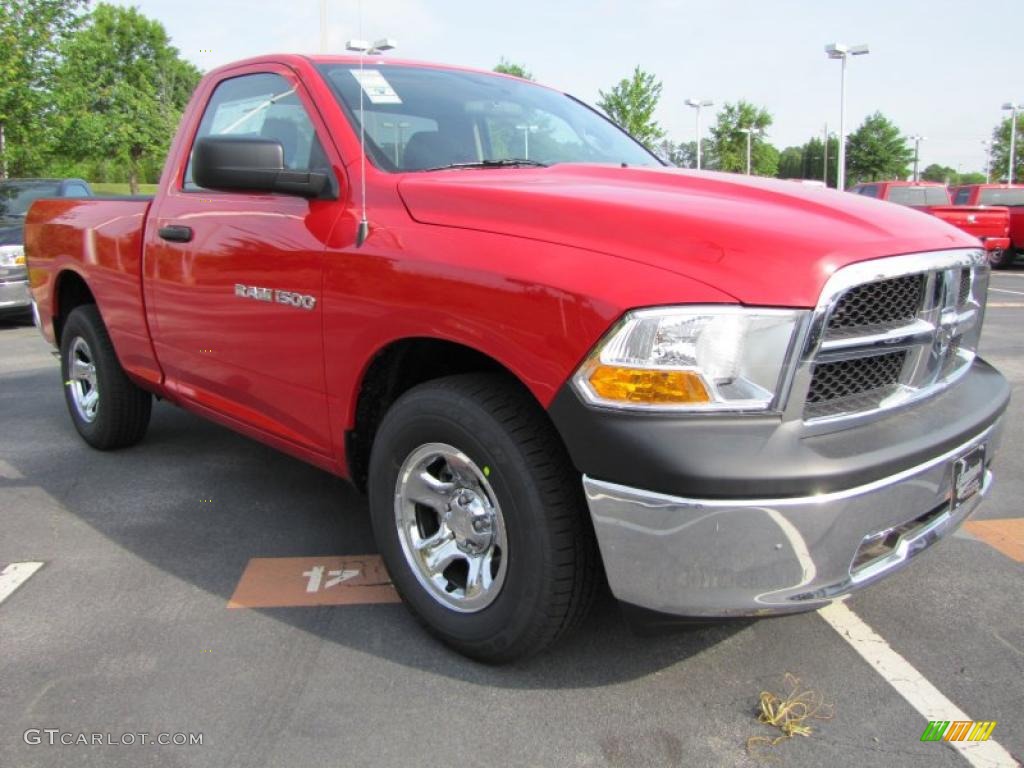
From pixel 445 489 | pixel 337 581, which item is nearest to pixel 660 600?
pixel 445 489

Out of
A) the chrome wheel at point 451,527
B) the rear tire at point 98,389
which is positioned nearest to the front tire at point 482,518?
the chrome wheel at point 451,527

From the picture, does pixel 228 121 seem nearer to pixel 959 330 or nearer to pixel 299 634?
pixel 299 634

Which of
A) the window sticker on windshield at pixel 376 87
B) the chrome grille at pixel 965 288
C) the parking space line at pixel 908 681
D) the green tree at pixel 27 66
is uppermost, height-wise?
the green tree at pixel 27 66

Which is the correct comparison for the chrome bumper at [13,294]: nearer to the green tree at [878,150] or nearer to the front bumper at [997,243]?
the front bumper at [997,243]

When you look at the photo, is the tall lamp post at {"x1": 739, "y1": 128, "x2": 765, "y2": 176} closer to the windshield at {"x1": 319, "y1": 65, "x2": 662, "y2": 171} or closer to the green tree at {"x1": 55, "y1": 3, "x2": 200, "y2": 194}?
the green tree at {"x1": 55, "y1": 3, "x2": 200, "y2": 194}

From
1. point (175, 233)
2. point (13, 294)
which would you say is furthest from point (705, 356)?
point (13, 294)

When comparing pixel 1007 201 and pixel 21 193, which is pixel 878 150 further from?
pixel 21 193

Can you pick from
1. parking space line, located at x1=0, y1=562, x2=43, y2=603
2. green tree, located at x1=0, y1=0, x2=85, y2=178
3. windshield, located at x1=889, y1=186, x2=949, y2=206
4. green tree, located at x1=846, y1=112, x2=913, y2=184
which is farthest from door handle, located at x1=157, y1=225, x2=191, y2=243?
green tree, located at x1=846, y1=112, x2=913, y2=184

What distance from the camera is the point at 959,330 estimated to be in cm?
257

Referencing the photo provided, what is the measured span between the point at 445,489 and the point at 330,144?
4.16ft

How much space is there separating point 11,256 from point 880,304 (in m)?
10.2

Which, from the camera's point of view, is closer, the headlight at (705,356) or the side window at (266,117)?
the headlight at (705,356)

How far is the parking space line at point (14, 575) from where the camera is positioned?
311cm

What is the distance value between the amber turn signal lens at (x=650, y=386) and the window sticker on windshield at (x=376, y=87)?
1.61 metres
